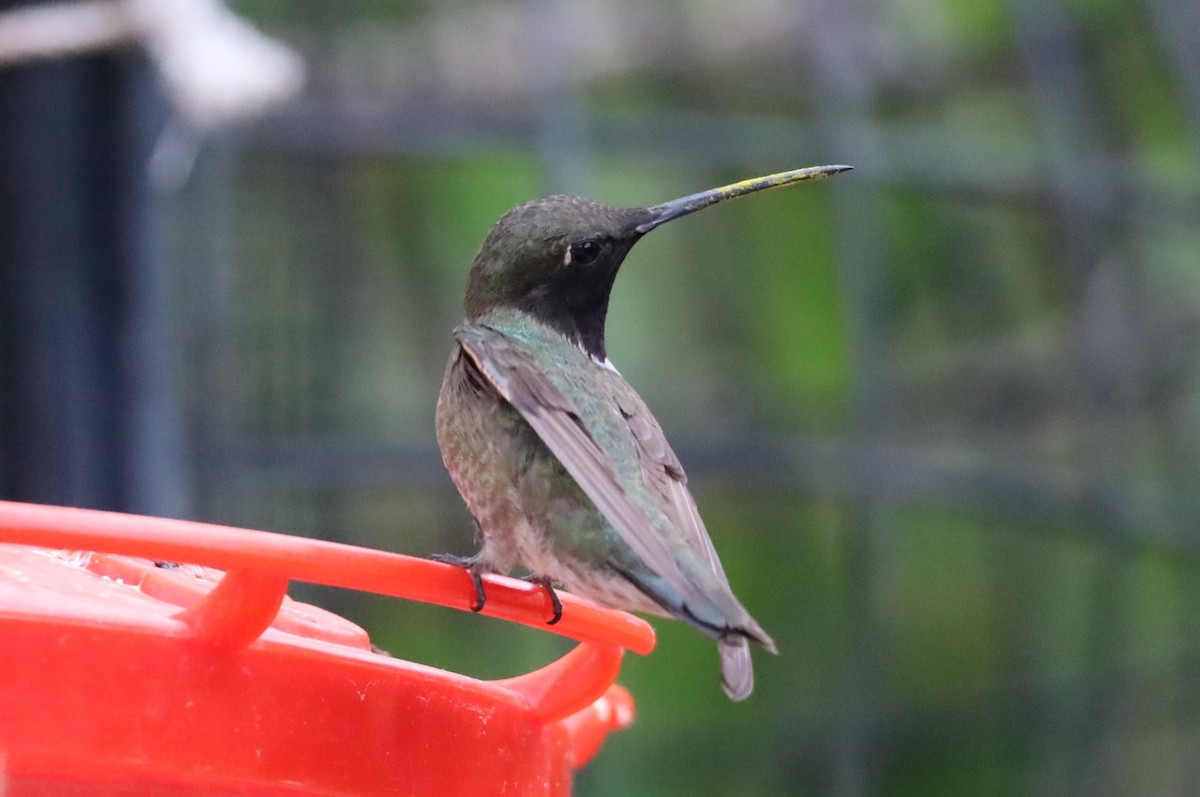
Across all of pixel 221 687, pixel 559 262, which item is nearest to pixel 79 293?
pixel 559 262

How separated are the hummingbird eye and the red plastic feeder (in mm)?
1079

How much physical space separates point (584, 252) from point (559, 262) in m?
0.06

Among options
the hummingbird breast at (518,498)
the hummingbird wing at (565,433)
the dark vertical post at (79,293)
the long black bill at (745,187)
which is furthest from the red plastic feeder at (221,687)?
the dark vertical post at (79,293)

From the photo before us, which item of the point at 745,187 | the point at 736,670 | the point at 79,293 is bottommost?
the point at 736,670

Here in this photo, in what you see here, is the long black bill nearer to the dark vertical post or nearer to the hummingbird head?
the hummingbird head

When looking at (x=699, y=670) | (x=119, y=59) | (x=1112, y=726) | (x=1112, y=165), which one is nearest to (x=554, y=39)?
(x=119, y=59)

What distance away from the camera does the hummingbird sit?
174cm

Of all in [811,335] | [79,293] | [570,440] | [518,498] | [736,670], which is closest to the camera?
[736,670]

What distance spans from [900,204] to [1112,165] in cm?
51

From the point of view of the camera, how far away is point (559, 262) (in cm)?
263

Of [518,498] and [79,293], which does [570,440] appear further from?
[79,293]

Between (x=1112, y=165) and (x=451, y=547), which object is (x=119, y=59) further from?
(x=1112, y=165)

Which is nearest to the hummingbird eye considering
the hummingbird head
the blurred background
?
the hummingbird head

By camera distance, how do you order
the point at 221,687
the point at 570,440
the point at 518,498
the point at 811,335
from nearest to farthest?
the point at 221,687 < the point at 570,440 < the point at 518,498 < the point at 811,335
